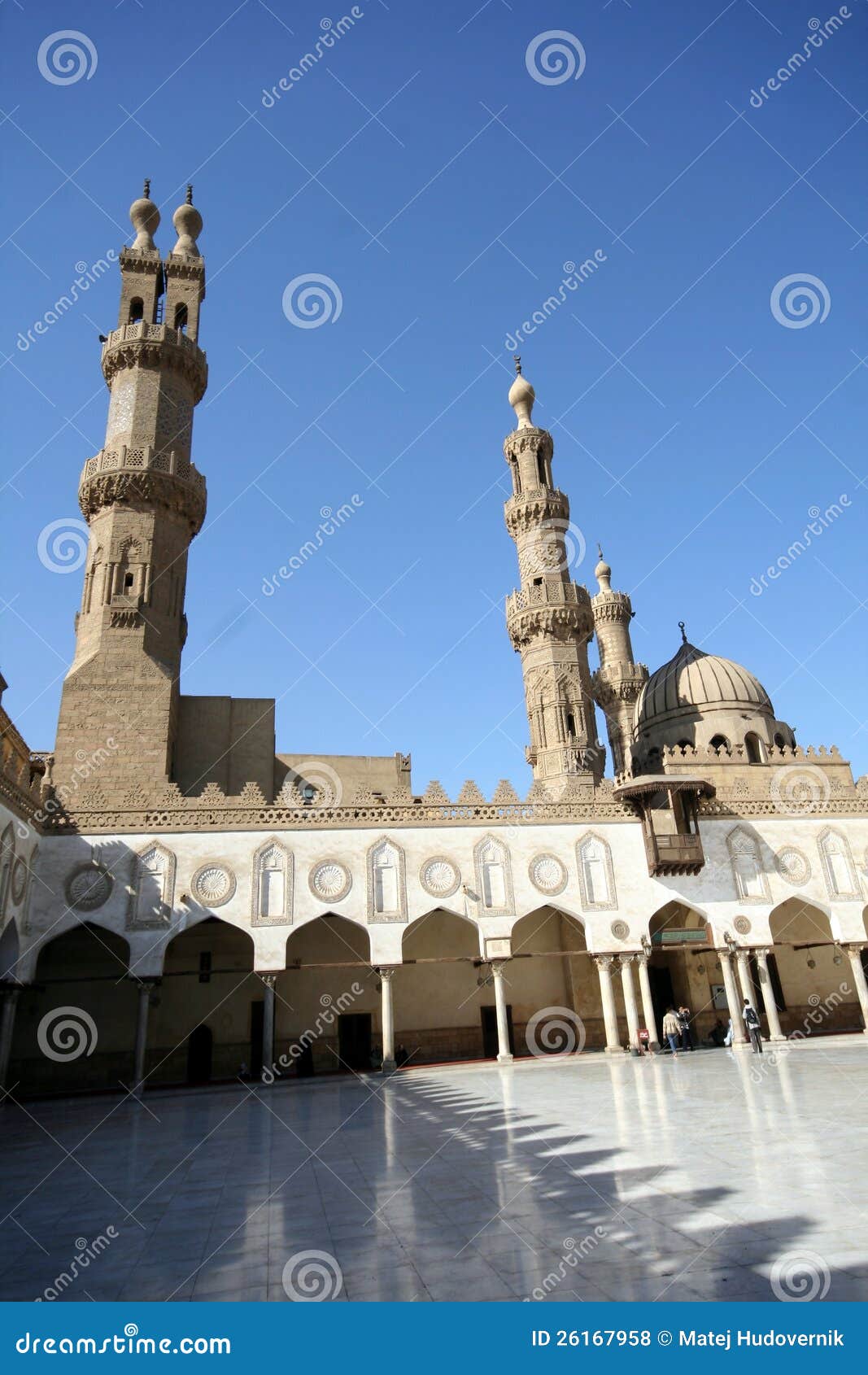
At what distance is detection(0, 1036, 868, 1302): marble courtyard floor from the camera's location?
4973 millimetres

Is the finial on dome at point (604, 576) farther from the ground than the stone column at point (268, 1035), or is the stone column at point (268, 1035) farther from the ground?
the finial on dome at point (604, 576)

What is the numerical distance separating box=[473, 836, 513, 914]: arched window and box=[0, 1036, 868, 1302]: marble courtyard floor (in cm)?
755

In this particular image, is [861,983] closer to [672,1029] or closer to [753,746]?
[672,1029]

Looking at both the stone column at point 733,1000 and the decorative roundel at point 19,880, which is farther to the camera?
the stone column at point 733,1000

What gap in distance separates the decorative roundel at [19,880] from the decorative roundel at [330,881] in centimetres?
636

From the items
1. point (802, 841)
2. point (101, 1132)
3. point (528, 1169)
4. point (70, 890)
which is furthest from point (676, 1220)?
point (802, 841)

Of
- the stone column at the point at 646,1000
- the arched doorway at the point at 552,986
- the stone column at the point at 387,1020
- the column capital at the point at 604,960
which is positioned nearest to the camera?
the stone column at the point at 387,1020

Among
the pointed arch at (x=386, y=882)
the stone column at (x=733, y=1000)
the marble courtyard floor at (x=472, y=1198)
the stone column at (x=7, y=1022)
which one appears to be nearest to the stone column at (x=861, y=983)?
the stone column at (x=733, y=1000)

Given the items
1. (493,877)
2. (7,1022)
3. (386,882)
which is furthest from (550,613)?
(7,1022)

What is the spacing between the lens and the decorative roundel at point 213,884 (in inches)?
779

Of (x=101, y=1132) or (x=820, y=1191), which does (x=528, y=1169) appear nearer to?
(x=820, y=1191)

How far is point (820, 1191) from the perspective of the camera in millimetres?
6379

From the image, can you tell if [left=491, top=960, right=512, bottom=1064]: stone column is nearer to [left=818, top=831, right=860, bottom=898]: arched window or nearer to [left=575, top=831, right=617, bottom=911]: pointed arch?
[left=575, top=831, right=617, bottom=911]: pointed arch

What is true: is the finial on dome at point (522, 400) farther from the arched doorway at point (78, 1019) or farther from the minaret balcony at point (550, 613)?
the arched doorway at point (78, 1019)
